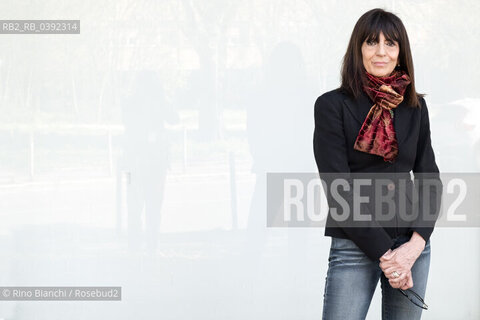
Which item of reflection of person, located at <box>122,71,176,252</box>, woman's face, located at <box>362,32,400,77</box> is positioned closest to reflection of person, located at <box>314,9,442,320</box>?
woman's face, located at <box>362,32,400,77</box>

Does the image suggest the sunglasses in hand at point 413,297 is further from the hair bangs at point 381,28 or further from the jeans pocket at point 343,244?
the hair bangs at point 381,28

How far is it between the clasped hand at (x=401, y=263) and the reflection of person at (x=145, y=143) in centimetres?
184

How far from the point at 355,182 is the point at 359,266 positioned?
0.25m

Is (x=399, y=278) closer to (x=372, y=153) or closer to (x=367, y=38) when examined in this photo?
(x=372, y=153)

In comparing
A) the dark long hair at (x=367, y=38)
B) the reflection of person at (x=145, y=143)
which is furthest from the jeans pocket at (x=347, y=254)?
the reflection of person at (x=145, y=143)

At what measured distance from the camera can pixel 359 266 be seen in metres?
2.10

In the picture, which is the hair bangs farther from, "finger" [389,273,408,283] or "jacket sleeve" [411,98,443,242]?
"finger" [389,273,408,283]

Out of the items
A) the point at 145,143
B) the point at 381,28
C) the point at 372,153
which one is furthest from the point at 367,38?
the point at 145,143

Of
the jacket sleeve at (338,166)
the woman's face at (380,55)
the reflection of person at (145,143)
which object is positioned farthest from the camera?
the reflection of person at (145,143)

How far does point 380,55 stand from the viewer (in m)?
2.15

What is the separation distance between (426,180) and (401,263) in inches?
11.8

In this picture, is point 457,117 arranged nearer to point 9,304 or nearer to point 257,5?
point 257,5

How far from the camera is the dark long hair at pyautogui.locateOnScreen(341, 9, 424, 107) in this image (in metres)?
2.15

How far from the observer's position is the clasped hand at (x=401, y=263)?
2.07 metres
